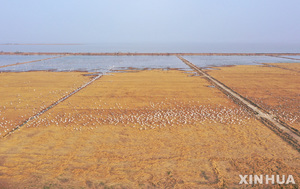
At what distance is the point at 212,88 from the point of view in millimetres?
27500

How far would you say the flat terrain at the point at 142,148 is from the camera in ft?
30.3

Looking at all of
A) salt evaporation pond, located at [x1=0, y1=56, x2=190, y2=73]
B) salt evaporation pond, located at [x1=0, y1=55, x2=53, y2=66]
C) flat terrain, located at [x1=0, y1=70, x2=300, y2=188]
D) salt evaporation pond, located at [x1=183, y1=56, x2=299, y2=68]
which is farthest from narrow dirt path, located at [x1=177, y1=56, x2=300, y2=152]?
salt evaporation pond, located at [x1=0, y1=55, x2=53, y2=66]

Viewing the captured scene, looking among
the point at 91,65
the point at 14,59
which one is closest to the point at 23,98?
the point at 91,65

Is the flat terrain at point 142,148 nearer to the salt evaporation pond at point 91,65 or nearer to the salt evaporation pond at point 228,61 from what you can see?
the salt evaporation pond at point 91,65

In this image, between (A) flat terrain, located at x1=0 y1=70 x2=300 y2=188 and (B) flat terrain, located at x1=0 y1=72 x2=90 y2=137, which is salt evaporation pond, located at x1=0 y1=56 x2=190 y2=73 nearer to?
(B) flat terrain, located at x1=0 y1=72 x2=90 y2=137

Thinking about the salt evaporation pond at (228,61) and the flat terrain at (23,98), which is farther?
the salt evaporation pond at (228,61)

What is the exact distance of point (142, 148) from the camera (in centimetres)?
1187

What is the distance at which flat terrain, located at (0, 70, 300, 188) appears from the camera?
9246 mm

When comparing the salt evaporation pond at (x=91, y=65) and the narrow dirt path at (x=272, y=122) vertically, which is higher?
the salt evaporation pond at (x=91, y=65)

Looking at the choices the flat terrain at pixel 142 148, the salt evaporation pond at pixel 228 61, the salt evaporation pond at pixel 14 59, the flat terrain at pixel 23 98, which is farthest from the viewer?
the salt evaporation pond at pixel 14 59

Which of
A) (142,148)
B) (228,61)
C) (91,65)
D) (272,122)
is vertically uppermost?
(228,61)

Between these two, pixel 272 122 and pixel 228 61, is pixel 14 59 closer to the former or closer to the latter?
pixel 228 61

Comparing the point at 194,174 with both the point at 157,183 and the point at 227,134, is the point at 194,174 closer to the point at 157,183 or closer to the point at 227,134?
the point at 157,183

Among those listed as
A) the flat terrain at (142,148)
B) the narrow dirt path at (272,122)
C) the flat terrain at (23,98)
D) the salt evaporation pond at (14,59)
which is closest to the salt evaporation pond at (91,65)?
the salt evaporation pond at (14,59)
